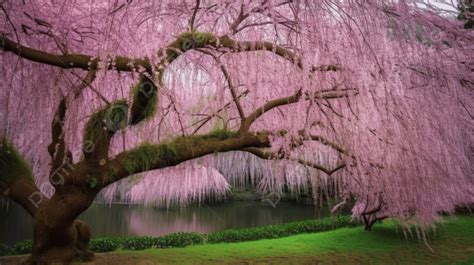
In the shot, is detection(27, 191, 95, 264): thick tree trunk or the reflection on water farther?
the reflection on water

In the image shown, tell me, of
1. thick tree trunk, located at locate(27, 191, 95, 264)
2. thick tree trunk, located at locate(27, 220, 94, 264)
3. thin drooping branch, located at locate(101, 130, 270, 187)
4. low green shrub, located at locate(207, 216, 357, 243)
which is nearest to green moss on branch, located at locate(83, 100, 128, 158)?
thin drooping branch, located at locate(101, 130, 270, 187)

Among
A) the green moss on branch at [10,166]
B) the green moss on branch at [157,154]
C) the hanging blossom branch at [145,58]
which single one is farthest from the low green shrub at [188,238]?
the hanging blossom branch at [145,58]

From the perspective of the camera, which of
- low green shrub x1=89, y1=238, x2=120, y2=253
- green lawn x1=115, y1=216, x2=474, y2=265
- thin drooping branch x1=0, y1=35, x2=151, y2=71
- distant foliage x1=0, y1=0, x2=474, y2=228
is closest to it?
thin drooping branch x1=0, y1=35, x2=151, y2=71

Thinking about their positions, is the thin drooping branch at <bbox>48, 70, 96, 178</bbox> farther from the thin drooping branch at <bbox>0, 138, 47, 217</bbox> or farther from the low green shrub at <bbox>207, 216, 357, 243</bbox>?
the low green shrub at <bbox>207, 216, 357, 243</bbox>

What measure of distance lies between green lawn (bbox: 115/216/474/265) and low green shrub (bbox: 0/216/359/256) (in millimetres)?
732

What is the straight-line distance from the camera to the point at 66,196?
4238 mm

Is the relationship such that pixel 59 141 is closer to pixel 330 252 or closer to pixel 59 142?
pixel 59 142

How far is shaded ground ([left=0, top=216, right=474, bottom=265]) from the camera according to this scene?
665 cm

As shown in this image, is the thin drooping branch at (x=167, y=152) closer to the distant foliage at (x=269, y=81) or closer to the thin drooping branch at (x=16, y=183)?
the distant foliage at (x=269, y=81)

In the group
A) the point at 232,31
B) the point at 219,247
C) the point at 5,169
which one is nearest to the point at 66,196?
the point at 5,169

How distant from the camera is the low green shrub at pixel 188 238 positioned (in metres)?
8.12

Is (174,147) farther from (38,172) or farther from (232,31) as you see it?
(38,172)

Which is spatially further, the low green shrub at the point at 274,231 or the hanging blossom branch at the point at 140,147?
the low green shrub at the point at 274,231

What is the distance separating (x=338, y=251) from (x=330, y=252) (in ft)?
0.75
